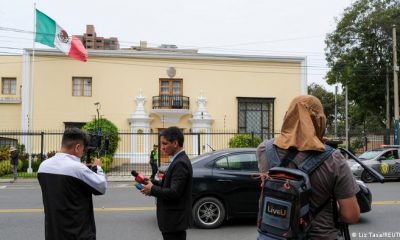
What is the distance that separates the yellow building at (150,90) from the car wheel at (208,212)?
2269cm

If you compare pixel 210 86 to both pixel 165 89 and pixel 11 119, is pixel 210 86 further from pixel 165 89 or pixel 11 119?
pixel 11 119

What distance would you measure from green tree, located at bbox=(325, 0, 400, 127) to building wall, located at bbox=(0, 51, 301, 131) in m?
9.82

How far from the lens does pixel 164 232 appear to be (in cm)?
442

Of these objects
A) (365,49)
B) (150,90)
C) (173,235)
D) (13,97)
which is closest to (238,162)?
(173,235)

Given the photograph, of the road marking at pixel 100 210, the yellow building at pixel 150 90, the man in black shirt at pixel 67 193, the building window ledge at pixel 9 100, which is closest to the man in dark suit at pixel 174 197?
the man in black shirt at pixel 67 193

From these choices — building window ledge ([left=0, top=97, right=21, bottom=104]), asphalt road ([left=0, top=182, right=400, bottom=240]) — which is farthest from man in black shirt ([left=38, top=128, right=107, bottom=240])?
building window ledge ([left=0, top=97, right=21, bottom=104])

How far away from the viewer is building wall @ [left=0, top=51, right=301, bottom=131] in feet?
102

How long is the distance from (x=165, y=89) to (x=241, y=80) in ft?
18.3

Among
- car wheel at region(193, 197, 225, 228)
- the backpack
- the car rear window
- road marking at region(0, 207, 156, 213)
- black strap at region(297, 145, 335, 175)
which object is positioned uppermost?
black strap at region(297, 145, 335, 175)

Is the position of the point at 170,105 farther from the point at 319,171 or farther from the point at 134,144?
the point at 319,171

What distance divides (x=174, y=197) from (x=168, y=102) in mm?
A: 27749

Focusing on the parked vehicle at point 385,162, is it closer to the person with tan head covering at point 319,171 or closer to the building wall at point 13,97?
the person with tan head covering at point 319,171

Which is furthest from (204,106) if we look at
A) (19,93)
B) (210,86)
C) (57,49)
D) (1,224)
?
(1,224)

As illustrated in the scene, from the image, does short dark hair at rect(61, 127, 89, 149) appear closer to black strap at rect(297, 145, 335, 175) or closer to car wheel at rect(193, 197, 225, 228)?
black strap at rect(297, 145, 335, 175)
